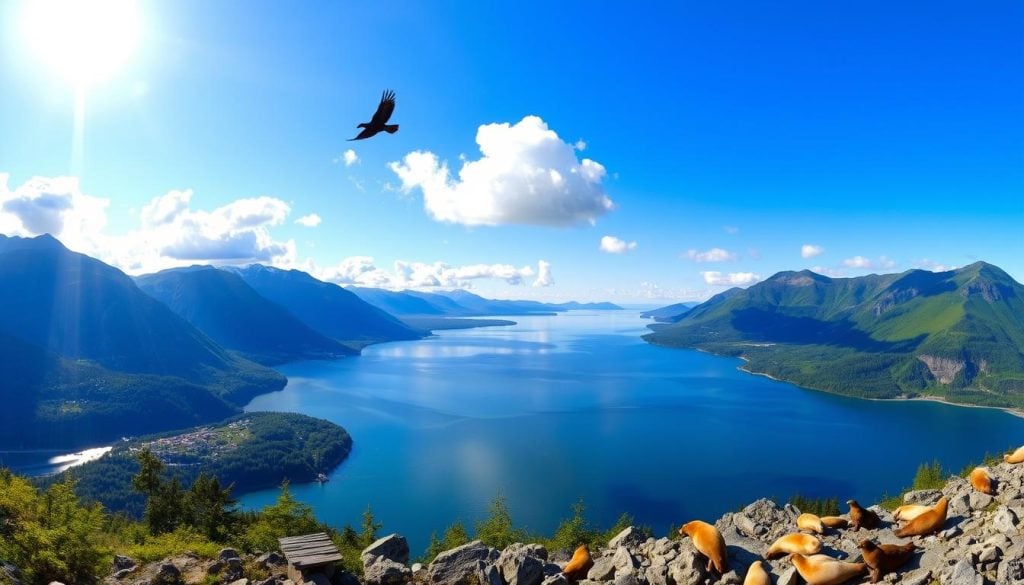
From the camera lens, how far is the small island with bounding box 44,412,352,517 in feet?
417

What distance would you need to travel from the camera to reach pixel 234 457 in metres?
144

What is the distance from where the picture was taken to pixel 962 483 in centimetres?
1792

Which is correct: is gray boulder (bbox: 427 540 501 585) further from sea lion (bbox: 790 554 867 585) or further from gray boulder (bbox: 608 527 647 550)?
sea lion (bbox: 790 554 867 585)

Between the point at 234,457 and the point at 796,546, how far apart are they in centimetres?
16109

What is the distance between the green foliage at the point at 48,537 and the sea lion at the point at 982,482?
24.1 metres

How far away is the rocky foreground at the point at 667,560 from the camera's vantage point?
38.0ft

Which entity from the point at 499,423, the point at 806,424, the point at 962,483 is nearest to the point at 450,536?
the point at 962,483

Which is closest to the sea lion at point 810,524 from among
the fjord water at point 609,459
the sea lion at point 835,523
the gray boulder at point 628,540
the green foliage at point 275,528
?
the sea lion at point 835,523

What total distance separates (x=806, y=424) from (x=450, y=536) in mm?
181191

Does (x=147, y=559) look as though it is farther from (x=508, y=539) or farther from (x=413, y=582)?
(x=508, y=539)

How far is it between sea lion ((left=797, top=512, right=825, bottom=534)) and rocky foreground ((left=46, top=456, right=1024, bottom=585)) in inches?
10.6

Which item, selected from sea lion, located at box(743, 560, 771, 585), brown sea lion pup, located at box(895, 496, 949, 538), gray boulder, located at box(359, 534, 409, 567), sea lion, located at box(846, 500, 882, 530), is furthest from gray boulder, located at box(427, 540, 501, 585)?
brown sea lion pup, located at box(895, 496, 949, 538)

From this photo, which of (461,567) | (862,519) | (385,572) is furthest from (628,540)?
(385,572)

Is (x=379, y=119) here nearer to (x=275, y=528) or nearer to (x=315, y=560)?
(x=315, y=560)
